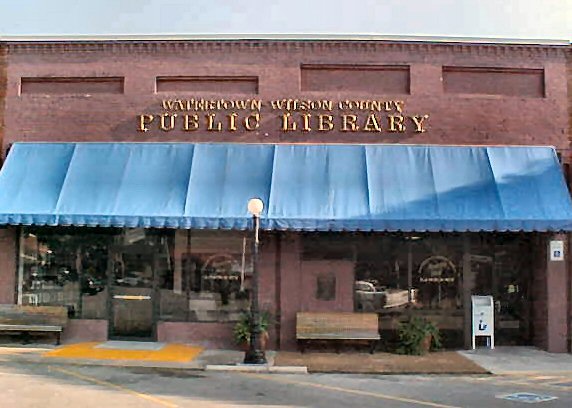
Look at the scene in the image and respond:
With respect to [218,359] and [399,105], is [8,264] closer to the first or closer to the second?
[218,359]

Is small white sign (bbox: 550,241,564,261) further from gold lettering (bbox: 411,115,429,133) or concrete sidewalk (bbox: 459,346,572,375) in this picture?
gold lettering (bbox: 411,115,429,133)

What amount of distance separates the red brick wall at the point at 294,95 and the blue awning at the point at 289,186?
0.39 metres

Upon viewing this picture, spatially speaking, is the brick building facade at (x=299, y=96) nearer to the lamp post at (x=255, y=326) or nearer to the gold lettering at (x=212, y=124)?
the gold lettering at (x=212, y=124)

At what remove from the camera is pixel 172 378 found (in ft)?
42.5

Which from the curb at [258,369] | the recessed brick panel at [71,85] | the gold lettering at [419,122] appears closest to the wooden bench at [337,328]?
the curb at [258,369]

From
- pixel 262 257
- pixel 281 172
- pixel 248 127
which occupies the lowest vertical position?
pixel 262 257

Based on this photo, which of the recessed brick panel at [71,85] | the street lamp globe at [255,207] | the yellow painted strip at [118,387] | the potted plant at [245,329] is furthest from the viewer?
the recessed brick panel at [71,85]

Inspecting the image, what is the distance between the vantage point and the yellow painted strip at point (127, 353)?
48.9ft

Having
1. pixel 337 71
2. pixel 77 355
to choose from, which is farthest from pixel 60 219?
pixel 337 71

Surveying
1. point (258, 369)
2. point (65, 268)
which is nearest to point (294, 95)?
point (258, 369)

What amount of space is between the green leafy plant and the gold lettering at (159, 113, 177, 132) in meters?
5.03

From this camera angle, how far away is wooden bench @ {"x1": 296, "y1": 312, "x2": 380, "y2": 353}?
631 inches

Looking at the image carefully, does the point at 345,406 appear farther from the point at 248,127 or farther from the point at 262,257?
the point at 248,127

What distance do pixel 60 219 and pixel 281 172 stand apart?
17.1 feet
